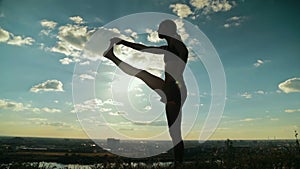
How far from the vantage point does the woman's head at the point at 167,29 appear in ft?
18.9

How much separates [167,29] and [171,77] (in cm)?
115

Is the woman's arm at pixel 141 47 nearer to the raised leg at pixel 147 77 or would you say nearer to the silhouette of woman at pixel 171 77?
the silhouette of woman at pixel 171 77

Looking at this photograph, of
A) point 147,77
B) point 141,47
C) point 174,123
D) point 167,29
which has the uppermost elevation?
point 167,29

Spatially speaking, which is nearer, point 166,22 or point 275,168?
point 275,168

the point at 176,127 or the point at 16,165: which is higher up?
the point at 176,127

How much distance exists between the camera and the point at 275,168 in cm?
495

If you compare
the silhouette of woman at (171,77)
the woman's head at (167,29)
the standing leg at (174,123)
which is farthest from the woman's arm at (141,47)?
the standing leg at (174,123)

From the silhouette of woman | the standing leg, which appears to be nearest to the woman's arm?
the silhouette of woman

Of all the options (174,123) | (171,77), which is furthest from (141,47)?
(174,123)

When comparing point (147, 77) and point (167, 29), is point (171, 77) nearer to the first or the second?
point (147, 77)

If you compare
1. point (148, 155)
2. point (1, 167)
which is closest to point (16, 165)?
point (1, 167)

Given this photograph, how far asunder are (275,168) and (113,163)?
3.12 meters

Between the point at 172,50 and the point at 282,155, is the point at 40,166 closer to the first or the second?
the point at 172,50

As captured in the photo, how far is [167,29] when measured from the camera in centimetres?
578
